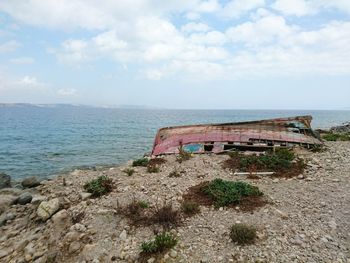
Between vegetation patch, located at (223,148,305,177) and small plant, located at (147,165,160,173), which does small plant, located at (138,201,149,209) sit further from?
vegetation patch, located at (223,148,305,177)

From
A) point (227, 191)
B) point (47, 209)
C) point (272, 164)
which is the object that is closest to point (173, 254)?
point (227, 191)

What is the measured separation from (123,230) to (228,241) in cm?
296

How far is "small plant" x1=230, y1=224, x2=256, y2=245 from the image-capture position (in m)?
7.68

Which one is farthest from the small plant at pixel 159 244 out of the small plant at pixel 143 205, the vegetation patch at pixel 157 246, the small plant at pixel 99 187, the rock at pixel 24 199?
the rock at pixel 24 199

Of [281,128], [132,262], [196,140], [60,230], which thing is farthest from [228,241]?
[281,128]

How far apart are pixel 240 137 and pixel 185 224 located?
12234 mm

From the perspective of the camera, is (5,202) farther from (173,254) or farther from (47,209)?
(173,254)

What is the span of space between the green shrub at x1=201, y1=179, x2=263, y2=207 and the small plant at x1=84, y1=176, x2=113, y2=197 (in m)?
3.70

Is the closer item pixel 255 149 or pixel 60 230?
pixel 60 230

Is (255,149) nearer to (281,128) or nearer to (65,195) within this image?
(281,128)

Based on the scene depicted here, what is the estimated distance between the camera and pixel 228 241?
25.8 ft

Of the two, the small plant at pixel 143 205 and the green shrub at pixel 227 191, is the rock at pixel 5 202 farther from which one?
A: the green shrub at pixel 227 191

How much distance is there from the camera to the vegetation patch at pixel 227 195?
9961mm

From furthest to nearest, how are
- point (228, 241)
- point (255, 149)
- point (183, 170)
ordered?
1. point (255, 149)
2. point (183, 170)
3. point (228, 241)
